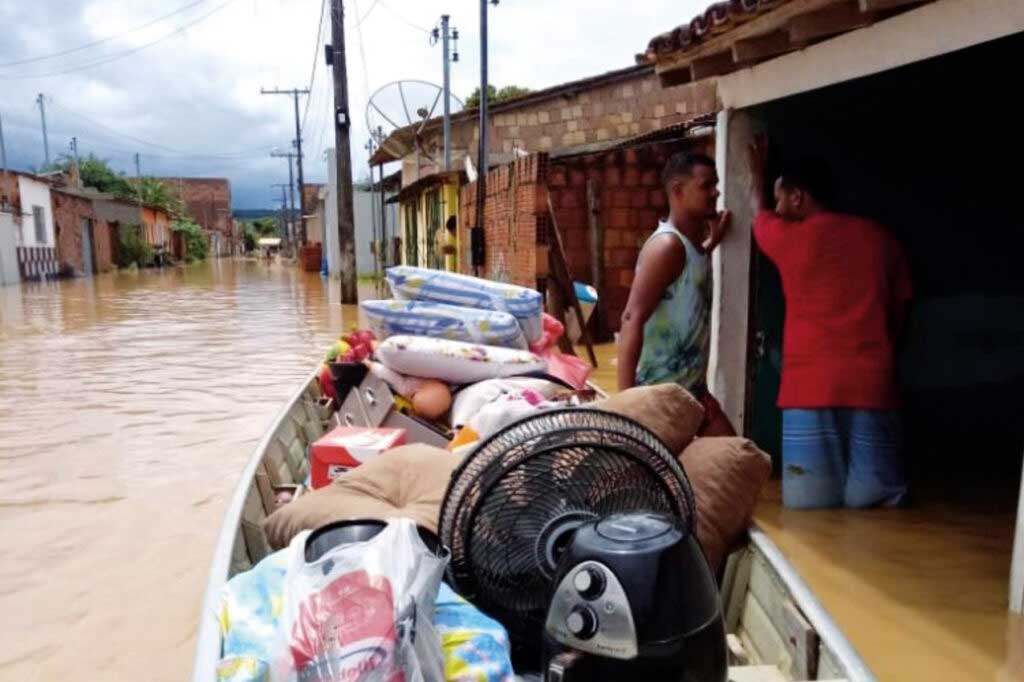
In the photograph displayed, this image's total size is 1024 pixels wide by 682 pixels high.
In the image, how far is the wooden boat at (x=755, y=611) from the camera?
5.87ft

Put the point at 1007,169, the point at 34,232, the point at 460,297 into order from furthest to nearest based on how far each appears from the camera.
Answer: the point at 34,232
the point at 1007,169
the point at 460,297

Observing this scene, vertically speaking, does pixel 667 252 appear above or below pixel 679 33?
below

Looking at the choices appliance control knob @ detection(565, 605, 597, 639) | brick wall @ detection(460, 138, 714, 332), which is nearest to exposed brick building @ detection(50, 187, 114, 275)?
brick wall @ detection(460, 138, 714, 332)

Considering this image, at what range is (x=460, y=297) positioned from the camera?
4562mm

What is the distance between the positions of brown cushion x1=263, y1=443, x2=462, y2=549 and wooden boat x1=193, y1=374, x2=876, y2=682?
0.23 m

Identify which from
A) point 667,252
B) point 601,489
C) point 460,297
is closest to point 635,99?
point 460,297

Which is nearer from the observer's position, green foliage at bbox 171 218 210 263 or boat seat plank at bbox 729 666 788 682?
boat seat plank at bbox 729 666 788 682

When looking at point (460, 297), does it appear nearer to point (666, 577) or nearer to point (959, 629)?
point (959, 629)

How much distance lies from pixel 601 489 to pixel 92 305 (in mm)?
20330

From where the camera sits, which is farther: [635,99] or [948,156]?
[635,99]

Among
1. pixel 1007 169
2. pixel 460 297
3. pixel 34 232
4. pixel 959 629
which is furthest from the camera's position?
pixel 34 232

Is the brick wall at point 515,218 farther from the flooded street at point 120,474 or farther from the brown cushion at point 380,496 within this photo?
the brown cushion at point 380,496

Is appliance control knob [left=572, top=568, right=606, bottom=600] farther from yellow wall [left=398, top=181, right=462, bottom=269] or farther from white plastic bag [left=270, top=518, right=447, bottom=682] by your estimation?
yellow wall [left=398, top=181, right=462, bottom=269]

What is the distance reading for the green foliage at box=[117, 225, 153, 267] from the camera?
42.5 metres
